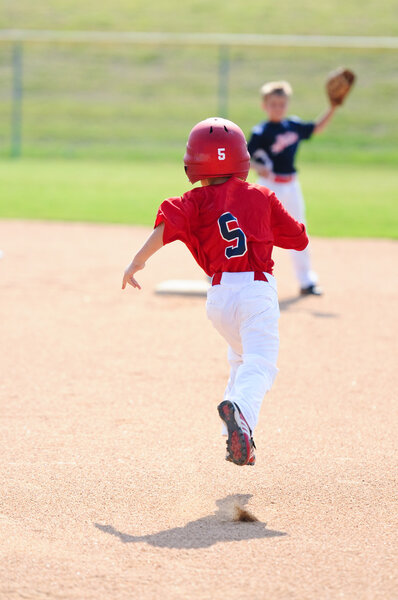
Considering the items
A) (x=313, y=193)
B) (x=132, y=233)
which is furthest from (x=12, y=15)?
(x=132, y=233)

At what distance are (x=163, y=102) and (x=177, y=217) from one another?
21.2 metres

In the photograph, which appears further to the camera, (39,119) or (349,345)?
(39,119)

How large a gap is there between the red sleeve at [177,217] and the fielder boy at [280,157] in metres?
4.37

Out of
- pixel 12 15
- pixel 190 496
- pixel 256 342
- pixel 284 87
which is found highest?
pixel 12 15

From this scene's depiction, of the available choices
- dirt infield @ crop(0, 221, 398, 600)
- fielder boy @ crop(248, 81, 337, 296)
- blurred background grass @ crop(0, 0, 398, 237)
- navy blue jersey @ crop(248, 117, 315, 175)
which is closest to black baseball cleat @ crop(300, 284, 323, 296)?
fielder boy @ crop(248, 81, 337, 296)

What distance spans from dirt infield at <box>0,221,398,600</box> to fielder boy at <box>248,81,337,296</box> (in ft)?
1.16

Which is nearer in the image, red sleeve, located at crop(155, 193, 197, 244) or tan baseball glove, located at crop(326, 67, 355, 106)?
red sleeve, located at crop(155, 193, 197, 244)

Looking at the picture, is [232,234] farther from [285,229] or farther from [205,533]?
[205,533]

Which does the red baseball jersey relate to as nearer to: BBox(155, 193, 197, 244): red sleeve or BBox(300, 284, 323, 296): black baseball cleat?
BBox(155, 193, 197, 244): red sleeve

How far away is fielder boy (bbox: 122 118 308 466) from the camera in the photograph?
3.86 metres

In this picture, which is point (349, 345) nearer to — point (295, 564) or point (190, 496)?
point (190, 496)

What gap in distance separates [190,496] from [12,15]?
95.0ft

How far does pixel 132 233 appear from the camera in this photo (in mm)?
11453

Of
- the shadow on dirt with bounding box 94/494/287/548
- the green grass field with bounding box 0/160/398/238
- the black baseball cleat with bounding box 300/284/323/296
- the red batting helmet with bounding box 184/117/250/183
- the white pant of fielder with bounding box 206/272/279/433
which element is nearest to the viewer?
the shadow on dirt with bounding box 94/494/287/548
